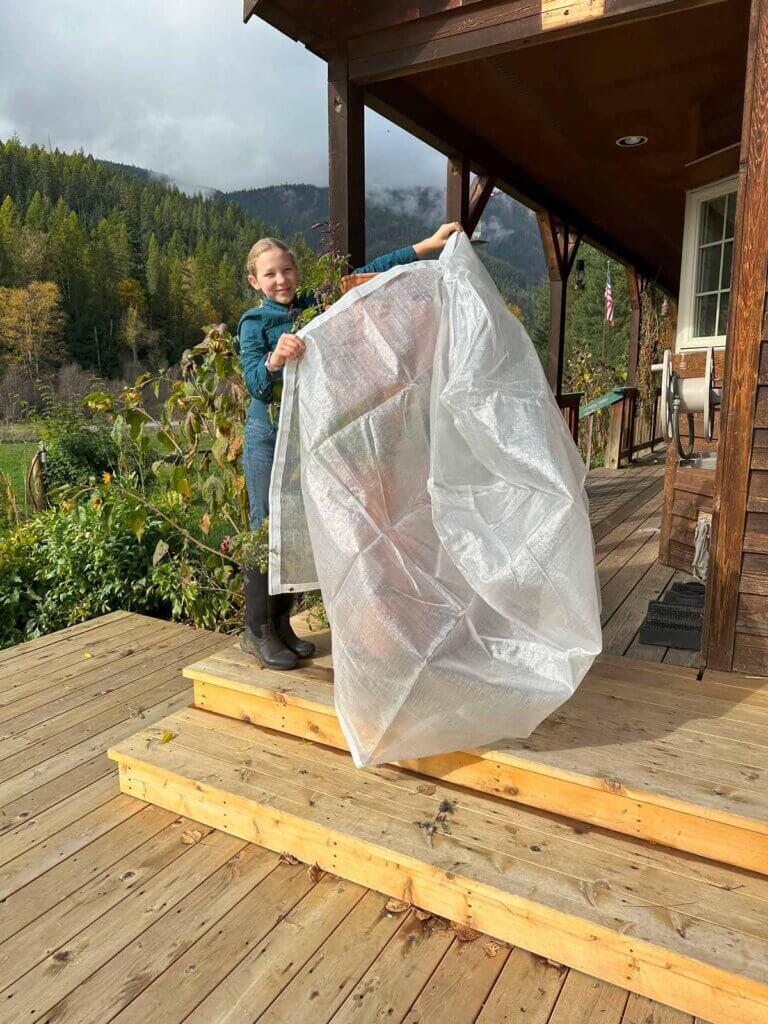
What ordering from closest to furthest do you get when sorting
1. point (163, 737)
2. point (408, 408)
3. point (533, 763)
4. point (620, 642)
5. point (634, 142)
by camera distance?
point (533, 763) → point (408, 408) → point (163, 737) → point (620, 642) → point (634, 142)

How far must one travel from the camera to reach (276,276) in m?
1.99

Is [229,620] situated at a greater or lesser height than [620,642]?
lesser

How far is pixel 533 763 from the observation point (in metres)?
1.61

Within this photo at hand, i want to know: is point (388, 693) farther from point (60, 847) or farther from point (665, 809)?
point (60, 847)

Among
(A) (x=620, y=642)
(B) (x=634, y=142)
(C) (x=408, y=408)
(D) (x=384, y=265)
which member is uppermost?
(B) (x=634, y=142)

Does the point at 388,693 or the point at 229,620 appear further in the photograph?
the point at 229,620

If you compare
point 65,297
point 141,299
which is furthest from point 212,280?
point 65,297

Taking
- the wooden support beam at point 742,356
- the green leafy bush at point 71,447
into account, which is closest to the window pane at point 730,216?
the wooden support beam at point 742,356

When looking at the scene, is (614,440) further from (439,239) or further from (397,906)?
(397,906)

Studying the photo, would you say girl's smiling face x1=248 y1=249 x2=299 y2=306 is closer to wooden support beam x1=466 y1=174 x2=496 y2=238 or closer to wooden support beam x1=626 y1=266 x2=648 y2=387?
wooden support beam x1=466 y1=174 x2=496 y2=238

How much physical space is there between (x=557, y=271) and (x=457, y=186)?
2531mm

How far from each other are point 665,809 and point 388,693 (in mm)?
620

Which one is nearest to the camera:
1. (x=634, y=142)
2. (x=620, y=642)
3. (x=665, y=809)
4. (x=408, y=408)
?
(x=665, y=809)

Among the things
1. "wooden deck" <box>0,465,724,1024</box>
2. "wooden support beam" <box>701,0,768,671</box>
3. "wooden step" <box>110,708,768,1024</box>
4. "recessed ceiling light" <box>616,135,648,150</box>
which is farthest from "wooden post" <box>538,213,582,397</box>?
"wooden deck" <box>0,465,724,1024</box>
